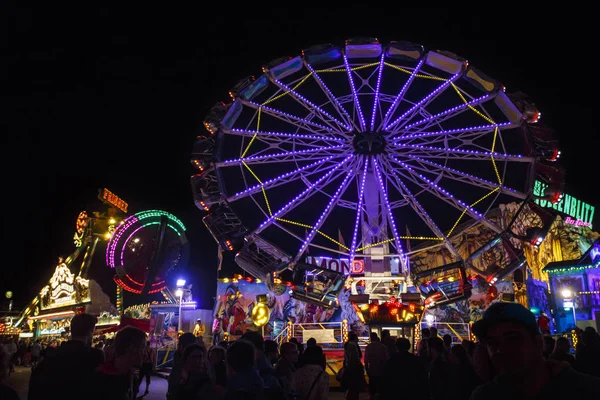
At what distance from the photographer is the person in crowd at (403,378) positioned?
4988mm

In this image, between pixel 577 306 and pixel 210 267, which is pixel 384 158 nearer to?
pixel 577 306

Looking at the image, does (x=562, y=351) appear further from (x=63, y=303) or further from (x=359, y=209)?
(x=63, y=303)

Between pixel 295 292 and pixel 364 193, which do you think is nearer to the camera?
pixel 295 292

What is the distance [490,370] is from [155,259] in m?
27.0

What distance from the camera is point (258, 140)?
22047 millimetres

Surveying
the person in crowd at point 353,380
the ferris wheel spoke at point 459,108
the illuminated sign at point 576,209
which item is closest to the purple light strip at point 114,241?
the ferris wheel spoke at point 459,108

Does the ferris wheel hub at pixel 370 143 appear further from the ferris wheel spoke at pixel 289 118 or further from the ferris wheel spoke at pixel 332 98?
the ferris wheel spoke at pixel 289 118

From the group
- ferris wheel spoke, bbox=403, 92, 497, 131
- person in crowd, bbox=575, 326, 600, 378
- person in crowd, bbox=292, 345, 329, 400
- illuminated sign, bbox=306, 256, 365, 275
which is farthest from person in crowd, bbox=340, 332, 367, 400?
illuminated sign, bbox=306, 256, 365, 275

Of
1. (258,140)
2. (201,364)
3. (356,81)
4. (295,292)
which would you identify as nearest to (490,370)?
(201,364)

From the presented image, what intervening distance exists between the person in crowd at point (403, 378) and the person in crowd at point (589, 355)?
2692mm

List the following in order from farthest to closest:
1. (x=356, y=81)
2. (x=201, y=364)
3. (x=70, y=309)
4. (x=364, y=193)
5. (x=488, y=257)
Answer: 1. (x=70, y=309)
2. (x=488, y=257)
3. (x=356, y=81)
4. (x=364, y=193)
5. (x=201, y=364)

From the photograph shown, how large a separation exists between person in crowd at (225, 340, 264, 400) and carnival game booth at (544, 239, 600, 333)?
96.7ft

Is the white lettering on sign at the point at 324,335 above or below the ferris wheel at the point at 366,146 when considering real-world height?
below

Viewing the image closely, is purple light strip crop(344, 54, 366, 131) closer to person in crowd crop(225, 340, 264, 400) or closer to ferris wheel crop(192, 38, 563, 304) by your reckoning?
ferris wheel crop(192, 38, 563, 304)
